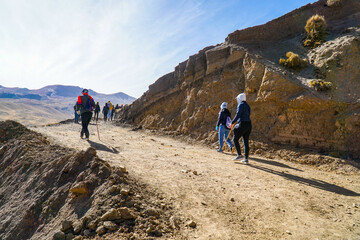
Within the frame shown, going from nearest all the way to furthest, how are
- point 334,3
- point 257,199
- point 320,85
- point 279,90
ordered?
point 257,199 < point 320,85 < point 279,90 < point 334,3

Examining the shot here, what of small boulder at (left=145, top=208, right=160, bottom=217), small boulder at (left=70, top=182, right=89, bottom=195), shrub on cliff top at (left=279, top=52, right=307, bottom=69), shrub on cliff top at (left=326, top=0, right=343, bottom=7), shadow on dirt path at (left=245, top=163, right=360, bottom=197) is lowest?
shadow on dirt path at (left=245, top=163, right=360, bottom=197)

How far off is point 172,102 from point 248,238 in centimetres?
1238

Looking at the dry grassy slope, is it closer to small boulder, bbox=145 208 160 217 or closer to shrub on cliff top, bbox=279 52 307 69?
shrub on cliff top, bbox=279 52 307 69

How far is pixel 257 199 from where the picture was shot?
11.9ft

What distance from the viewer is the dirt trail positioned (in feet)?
8.95

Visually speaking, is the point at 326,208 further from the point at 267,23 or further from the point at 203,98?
the point at 267,23

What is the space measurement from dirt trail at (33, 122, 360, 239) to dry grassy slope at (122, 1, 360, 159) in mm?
2214

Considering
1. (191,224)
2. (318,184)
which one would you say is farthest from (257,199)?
(318,184)

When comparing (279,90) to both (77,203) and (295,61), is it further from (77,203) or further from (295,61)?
(77,203)

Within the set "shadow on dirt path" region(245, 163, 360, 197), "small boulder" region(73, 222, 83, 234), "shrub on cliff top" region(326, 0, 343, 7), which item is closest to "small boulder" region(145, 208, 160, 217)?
"small boulder" region(73, 222, 83, 234)

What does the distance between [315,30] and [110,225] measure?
12.8m

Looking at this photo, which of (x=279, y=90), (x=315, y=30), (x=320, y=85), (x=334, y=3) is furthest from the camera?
(x=334, y=3)

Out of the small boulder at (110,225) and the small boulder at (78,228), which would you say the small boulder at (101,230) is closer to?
the small boulder at (110,225)

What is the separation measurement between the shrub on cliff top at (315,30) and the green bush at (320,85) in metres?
3.36
